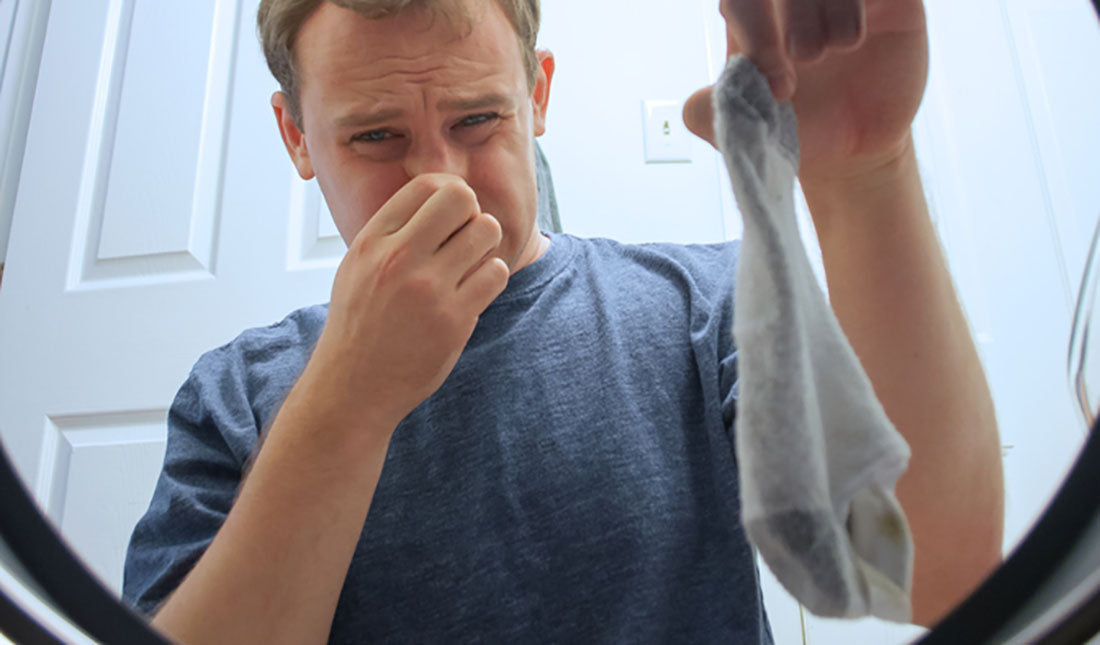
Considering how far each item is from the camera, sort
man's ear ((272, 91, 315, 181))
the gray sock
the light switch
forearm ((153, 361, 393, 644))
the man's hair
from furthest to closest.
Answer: the light switch
man's ear ((272, 91, 315, 181))
the man's hair
forearm ((153, 361, 393, 644))
the gray sock

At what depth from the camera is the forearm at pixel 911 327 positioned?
209mm

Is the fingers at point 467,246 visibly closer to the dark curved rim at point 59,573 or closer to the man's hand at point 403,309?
the man's hand at point 403,309

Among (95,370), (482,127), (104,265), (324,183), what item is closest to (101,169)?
(104,265)

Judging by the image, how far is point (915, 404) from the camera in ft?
0.71

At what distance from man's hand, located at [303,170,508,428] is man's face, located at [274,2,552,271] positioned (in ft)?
0.37

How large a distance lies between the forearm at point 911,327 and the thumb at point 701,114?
0.05 m

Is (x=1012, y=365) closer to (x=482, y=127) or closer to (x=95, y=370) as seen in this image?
Result: (x=482, y=127)

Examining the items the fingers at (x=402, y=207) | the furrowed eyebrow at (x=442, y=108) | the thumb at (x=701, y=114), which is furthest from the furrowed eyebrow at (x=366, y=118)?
the thumb at (x=701, y=114)

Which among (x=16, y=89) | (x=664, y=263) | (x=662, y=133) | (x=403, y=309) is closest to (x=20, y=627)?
(x=403, y=309)

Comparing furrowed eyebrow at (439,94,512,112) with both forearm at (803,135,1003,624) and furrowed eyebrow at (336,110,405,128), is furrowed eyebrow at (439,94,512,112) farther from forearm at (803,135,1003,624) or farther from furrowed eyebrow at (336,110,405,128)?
forearm at (803,135,1003,624)

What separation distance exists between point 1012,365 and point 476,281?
0.73 m

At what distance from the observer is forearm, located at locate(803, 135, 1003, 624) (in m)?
0.21

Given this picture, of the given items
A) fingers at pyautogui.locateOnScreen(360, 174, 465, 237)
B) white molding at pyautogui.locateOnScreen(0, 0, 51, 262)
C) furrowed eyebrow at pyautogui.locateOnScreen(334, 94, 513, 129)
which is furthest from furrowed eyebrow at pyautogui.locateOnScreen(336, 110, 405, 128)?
white molding at pyautogui.locateOnScreen(0, 0, 51, 262)

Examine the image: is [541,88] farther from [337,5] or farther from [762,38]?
[762,38]
